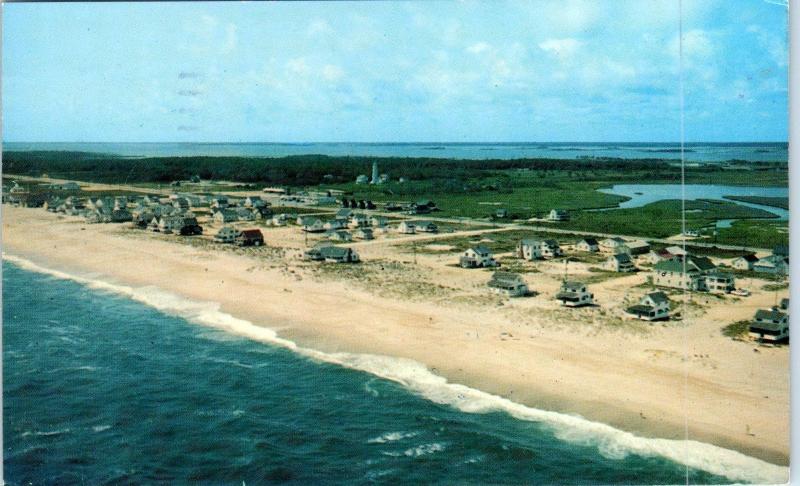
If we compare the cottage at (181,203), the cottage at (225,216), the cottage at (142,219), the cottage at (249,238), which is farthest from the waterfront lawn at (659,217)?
the cottage at (142,219)

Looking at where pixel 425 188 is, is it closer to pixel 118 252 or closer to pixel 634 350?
pixel 118 252

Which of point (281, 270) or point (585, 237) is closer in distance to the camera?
point (281, 270)

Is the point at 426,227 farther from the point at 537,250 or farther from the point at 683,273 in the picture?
the point at 683,273

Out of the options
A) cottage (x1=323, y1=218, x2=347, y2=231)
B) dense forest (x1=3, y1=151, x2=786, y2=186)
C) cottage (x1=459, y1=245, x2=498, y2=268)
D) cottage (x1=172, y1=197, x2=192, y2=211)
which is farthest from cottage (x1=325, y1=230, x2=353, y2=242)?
cottage (x1=172, y1=197, x2=192, y2=211)

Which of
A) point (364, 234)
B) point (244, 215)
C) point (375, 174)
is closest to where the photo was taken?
point (364, 234)

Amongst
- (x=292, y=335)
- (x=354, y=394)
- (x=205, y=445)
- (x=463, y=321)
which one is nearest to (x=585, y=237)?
(x=463, y=321)

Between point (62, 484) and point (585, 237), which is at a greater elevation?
point (585, 237)

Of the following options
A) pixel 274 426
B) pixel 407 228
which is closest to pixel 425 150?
pixel 407 228

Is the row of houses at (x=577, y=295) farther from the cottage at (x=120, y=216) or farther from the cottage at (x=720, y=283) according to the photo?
the cottage at (x=120, y=216)
